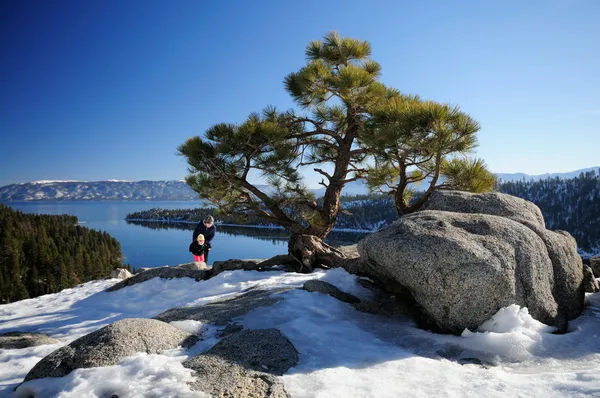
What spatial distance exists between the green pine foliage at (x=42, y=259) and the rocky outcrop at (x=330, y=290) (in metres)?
70.7

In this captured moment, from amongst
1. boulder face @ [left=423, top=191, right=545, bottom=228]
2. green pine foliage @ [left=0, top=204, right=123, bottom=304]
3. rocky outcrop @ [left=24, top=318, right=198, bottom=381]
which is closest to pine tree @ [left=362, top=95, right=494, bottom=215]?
boulder face @ [left=423, top=191, right=545, bottom=228]

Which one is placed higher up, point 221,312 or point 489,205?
point 489,205

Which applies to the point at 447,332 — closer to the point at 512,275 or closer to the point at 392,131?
the point at 512,275

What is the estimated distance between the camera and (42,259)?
68.1m

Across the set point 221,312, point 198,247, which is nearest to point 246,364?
point 221,312

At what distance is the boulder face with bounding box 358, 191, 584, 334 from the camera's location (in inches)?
193

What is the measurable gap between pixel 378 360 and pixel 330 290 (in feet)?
8.58

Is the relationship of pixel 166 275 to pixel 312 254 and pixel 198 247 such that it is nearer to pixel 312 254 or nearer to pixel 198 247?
pixel 198 247

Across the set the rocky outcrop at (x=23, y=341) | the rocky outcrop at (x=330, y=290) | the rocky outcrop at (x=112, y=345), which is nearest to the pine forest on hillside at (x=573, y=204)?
the rocky outcrop at (x=330, y=290)

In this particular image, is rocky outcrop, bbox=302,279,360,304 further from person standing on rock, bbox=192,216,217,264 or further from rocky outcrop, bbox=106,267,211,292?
person standing on rock, bbox=192,216,217,264

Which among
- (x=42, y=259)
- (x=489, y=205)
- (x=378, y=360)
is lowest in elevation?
(x=42, y=259)

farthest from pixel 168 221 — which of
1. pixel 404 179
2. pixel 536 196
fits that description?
pixel 404 179

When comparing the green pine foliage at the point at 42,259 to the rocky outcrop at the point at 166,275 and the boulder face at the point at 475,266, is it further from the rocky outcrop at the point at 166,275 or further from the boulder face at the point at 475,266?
the boulder face at the point at 475,266

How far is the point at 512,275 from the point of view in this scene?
16.6 ft
